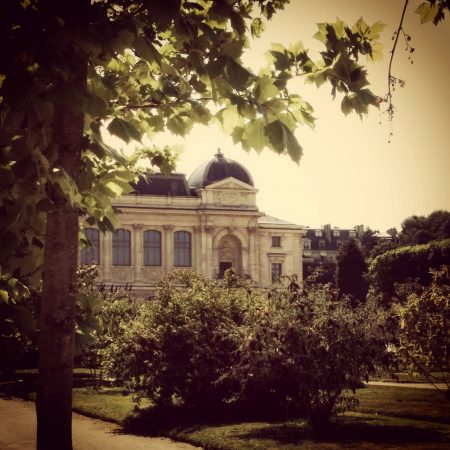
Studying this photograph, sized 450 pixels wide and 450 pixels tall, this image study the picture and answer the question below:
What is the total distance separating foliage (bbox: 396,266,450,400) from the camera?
16.4 meters

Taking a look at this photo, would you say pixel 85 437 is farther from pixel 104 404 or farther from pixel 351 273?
pixel 351 273

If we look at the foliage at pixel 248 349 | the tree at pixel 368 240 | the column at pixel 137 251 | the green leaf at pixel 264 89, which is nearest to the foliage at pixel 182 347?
the foliage at pixel 248 349

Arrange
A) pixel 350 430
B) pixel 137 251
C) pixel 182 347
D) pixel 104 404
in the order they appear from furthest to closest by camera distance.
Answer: pixel 137 251
pixel 104 404
pixel 182 347
pixel 350 430

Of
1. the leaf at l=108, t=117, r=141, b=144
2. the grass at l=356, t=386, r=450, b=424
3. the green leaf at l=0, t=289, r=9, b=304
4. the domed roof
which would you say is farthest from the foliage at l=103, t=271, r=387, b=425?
the domed roof

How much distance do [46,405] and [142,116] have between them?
302 centimetres

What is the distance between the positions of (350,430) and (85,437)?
5.51 metres

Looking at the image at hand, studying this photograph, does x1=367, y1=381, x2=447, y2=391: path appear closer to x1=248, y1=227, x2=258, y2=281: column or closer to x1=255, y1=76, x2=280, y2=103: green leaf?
x1=255, y1=76, x2=280, y2=103: green leaf

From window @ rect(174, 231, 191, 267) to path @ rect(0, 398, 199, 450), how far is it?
52.6 m

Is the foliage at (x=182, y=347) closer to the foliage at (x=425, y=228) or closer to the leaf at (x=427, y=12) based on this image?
the leaf at (x=427, y=12)

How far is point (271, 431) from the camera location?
12781 mm

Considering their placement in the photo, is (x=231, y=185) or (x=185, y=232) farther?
(x=185, y=232)

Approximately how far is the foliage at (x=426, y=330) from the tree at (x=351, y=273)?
160ft

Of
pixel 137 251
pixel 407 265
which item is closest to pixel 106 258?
pixel 137 251

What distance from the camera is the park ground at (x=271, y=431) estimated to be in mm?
11422
